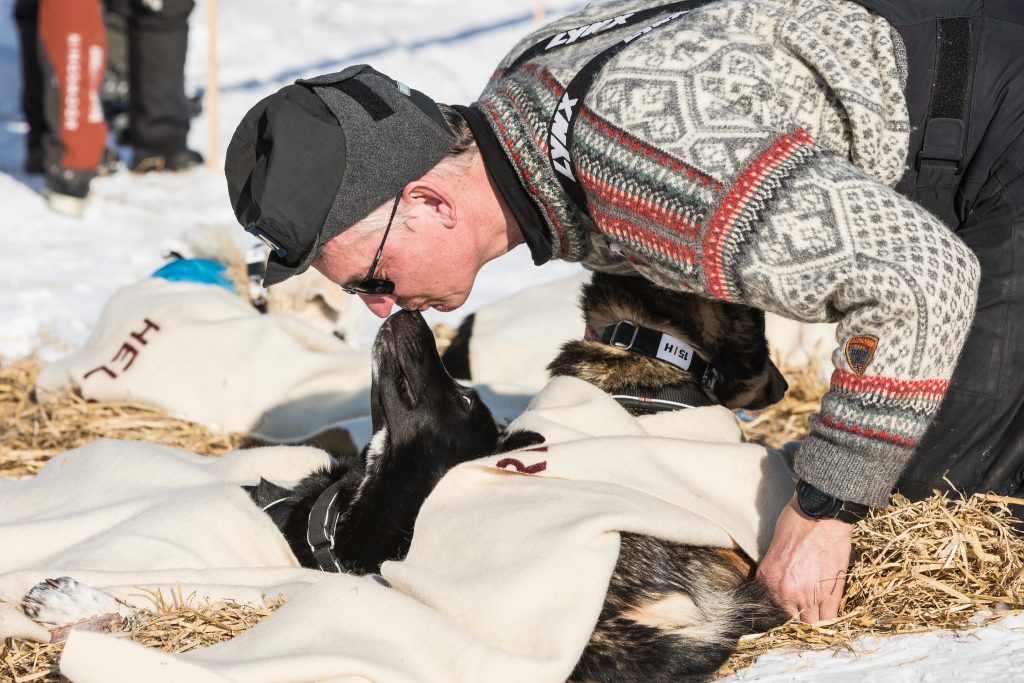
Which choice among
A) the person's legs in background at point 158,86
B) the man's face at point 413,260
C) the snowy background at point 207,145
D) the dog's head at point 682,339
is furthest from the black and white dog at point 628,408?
the person's legs in background at point 158,86

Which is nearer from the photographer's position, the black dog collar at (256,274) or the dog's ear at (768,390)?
the dog's ear at (768,390)

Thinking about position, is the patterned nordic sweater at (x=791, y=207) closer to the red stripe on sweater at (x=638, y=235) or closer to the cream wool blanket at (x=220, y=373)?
the red stripe on sweater at (x=638, y=235)

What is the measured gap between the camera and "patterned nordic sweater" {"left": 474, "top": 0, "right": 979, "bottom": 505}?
6.60 ft

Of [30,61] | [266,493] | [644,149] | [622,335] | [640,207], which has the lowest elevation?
[30,61]

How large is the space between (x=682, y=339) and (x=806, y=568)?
2.38ft

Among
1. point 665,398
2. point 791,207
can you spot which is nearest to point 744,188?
point 791,207

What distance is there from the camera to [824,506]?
7.08 ft

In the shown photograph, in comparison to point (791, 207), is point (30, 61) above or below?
below

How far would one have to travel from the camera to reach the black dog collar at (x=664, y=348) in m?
2.78

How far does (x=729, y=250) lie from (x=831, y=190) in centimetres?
21

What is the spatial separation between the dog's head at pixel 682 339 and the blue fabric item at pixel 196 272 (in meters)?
1.82

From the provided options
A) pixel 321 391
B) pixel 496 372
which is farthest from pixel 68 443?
pixel 496 372

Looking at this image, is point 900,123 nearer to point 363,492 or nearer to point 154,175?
point 363,492

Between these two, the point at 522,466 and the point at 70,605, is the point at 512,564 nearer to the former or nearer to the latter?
the point at 522,466
